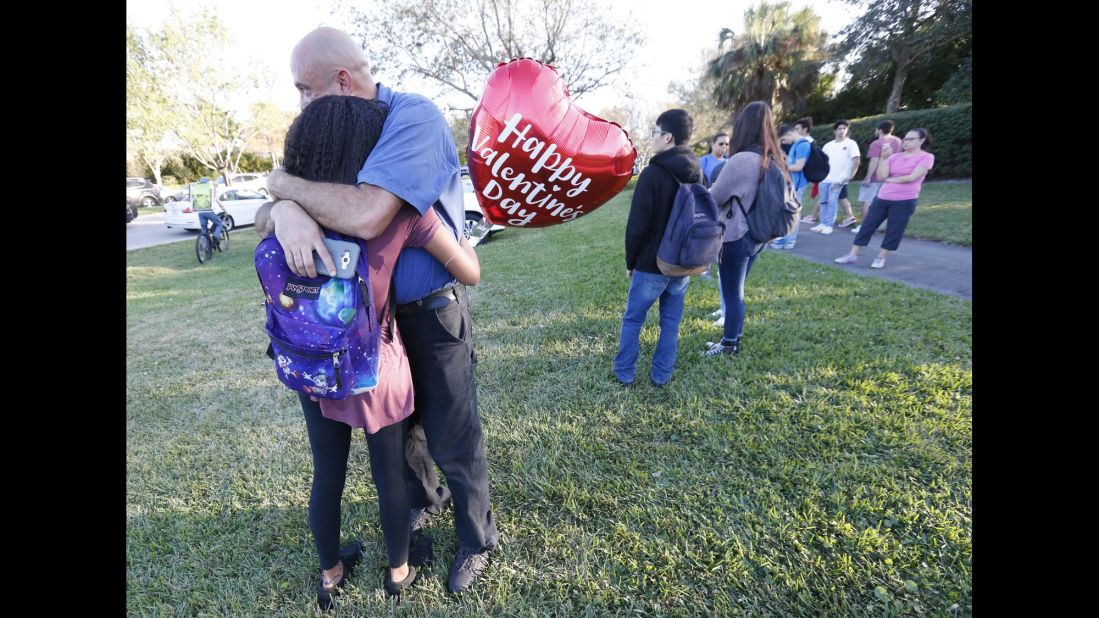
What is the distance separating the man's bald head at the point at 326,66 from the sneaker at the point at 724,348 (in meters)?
2.94

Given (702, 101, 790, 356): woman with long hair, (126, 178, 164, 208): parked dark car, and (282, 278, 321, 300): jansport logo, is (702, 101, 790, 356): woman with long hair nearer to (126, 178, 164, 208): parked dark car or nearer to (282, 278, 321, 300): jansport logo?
(282, 278, 321, 300): jansport logo

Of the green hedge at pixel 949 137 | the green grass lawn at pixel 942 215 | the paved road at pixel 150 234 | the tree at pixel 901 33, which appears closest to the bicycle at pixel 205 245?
the paved road at pixel 150 234

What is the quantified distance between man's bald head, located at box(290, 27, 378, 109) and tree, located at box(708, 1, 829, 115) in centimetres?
2279

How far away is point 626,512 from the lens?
81.7 inches

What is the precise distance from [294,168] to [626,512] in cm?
186

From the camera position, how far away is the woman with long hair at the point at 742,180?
117 inches

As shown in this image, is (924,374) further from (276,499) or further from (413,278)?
(276,499)

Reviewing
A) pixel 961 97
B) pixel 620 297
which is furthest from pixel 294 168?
pixel 961 97

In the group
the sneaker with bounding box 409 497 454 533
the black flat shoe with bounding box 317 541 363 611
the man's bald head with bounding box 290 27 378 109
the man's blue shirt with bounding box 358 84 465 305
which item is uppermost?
the man's bald head with bounding box 290 27 378 109

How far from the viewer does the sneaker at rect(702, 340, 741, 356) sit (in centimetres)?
343

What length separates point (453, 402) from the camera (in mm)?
1554

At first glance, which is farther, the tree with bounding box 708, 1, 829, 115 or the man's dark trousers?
the tree with bounding box 708, 1, 829, 115

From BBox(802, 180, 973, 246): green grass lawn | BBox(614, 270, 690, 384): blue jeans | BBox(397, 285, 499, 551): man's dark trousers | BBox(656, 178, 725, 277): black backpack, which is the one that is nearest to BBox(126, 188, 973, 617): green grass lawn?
BBox(614, 270, 690, 384): blue jeans

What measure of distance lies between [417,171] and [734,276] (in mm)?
2693
